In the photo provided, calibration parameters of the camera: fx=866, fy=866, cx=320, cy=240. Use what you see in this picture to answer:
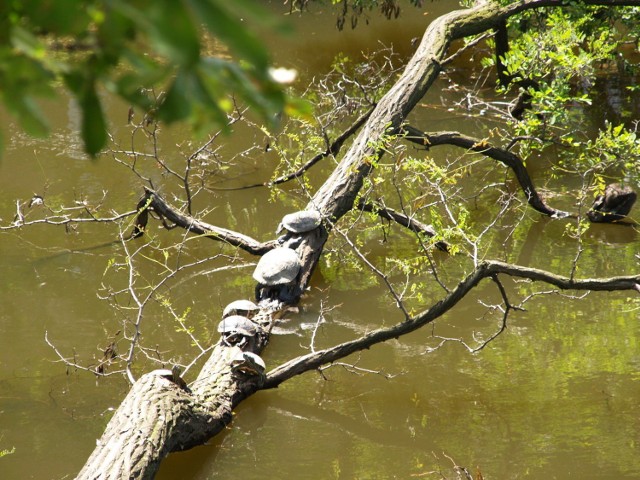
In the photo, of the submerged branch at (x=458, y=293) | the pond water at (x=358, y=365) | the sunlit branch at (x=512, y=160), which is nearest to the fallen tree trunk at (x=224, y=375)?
the submerged branch at (x=458, y=293)

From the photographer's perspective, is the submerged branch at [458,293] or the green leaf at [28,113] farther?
the submerged branch at [458,293]

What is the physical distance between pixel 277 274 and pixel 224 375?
46.7 inches

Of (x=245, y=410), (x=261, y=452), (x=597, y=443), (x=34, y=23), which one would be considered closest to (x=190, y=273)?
(x=245, y=410)

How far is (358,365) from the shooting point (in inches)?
209

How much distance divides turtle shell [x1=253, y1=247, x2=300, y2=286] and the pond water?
325mm

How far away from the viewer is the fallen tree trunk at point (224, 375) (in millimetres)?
3883

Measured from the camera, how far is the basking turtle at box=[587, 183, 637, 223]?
709cm

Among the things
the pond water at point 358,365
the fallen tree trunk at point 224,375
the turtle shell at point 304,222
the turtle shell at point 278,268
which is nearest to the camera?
the fallen tree trunk at point 224,375

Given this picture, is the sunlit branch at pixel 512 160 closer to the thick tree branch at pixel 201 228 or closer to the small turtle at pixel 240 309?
the thick tree branch at pixel 201 228

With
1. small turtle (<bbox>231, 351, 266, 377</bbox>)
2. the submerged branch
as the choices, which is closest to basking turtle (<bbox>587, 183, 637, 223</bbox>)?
the submerged branch

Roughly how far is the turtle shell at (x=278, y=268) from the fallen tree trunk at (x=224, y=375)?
185 millimetres

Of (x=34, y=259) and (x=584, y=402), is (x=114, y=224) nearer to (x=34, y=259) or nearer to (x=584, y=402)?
(x=34, y=259)

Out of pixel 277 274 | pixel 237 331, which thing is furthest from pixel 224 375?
pixel 277 274

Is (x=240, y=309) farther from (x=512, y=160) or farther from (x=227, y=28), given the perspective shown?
(x=227, y=28)
